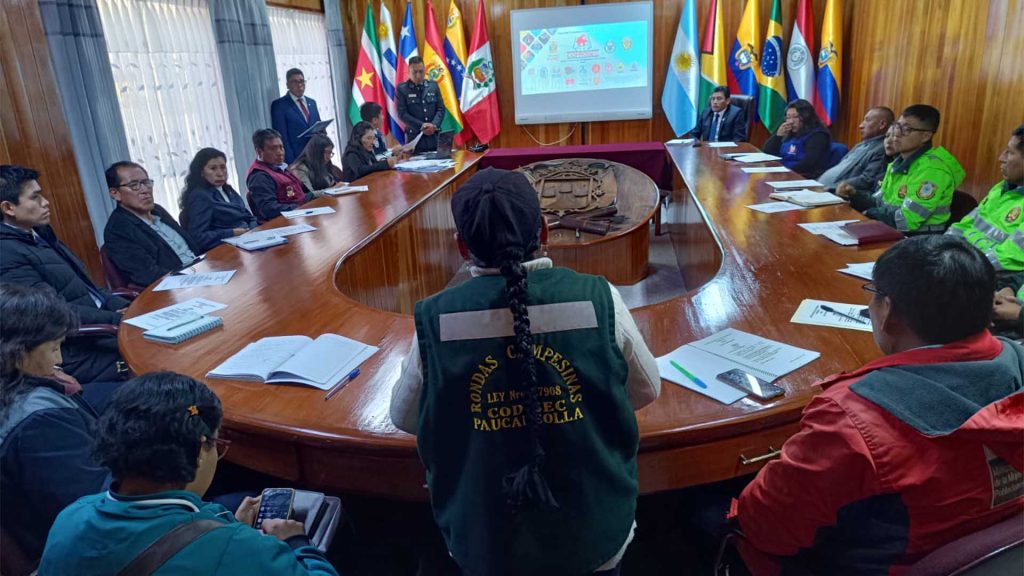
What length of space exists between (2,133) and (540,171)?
302cm

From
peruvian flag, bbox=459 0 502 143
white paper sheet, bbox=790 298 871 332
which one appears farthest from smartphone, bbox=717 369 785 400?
peruvian flag, bbox=459 0 502 143

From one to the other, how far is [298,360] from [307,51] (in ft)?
18.5

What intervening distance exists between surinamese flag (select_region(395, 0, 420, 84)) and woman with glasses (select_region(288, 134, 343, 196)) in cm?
281

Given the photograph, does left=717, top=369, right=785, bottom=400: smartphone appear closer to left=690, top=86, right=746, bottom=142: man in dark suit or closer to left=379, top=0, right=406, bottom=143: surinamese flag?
left=690, top=86, right=746, bottom=142: man in dark suit

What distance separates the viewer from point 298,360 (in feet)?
4.91

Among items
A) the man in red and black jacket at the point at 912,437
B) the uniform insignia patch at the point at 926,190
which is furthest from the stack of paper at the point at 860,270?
the uniform insignia patch at the point at 926,190

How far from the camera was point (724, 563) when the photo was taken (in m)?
1.35

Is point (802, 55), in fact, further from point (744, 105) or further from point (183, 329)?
point (183, 329)

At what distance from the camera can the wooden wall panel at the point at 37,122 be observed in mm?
3041

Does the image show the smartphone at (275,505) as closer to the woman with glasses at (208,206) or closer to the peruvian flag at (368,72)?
the woman with glasses at (208,206)

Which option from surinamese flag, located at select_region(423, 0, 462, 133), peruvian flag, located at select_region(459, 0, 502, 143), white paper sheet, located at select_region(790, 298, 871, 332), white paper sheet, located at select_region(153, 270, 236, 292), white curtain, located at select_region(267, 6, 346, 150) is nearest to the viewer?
white paper sheet, located at select_region(790, 298, 871, 332)

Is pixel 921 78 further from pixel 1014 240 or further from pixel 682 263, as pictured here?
pixel 1014 240

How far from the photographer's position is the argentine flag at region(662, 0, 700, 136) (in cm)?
617

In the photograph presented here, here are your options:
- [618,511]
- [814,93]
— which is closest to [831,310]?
[618,511]
